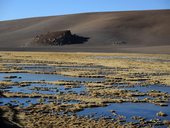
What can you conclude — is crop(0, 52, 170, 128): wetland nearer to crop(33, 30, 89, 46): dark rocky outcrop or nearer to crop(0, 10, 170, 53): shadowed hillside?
crop(0, 10, 170, 53): shadowed hillside

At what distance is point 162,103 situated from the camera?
23516 mm

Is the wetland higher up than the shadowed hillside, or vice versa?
the shadowed hillside

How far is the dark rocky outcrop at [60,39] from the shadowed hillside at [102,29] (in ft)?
9.21

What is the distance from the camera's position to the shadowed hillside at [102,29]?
405 feet

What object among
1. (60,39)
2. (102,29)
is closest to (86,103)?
(60,39)

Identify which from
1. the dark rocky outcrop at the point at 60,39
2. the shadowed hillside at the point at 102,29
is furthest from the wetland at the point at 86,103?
the dark rocky outcrop at the point at 60,39

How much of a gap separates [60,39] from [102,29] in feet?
68.0

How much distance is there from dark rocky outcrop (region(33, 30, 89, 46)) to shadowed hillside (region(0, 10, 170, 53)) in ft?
→ 9.21

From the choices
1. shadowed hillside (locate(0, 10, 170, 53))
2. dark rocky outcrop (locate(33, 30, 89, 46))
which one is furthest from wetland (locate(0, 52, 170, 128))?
dark rocky outcrop (locate(33, 30, 89, 46))

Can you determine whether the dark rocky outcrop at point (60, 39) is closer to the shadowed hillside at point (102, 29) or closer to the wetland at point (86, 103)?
the shadowed hillside at point (102, 29)

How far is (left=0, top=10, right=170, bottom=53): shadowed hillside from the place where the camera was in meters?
124

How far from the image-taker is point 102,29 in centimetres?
13850

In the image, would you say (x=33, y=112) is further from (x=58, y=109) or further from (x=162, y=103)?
(x=162, y=103)

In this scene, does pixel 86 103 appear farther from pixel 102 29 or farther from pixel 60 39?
pixel 102 29
